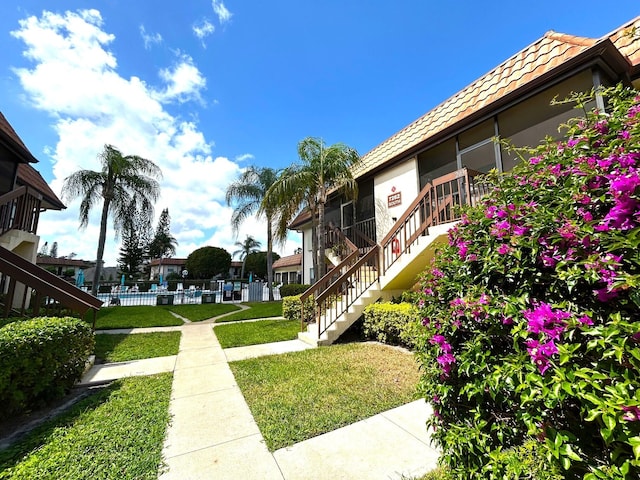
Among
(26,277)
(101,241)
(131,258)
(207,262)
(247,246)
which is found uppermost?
(247,246)

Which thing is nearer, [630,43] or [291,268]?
[630,43]

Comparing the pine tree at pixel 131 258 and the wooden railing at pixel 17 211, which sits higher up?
the pine tree at pixel 131 258

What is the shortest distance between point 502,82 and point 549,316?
24.9ft

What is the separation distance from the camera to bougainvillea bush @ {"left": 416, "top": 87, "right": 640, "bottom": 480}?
3.66 feet

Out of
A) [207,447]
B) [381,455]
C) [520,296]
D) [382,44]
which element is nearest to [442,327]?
[520,296]

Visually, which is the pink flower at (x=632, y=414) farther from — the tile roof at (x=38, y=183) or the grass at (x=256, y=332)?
the tile roof at (x=38, y=183)

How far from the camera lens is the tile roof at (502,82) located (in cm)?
523

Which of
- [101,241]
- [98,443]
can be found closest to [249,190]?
[101,241]

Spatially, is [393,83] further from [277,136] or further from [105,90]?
[105,90]

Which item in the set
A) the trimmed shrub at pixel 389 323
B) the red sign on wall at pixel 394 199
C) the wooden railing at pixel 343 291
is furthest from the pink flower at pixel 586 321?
the red sign on wall at pixel 394 199

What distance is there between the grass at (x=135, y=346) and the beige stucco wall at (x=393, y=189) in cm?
734

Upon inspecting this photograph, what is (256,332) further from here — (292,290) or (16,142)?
(292,290)

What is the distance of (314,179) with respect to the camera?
8.95 metres

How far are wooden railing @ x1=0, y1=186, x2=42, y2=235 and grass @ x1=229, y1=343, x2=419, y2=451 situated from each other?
8.09 metres
